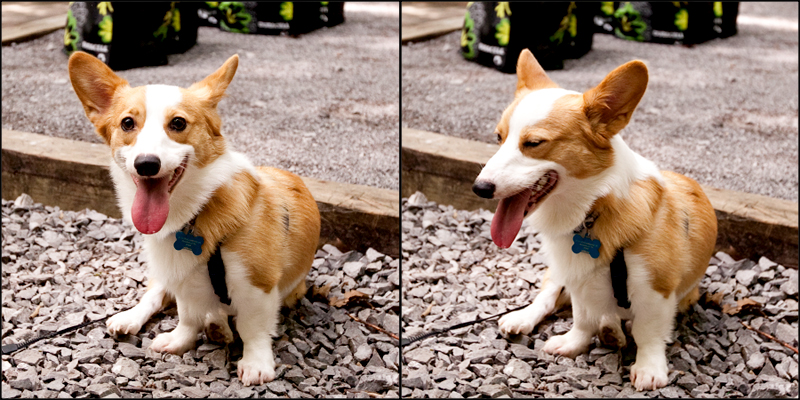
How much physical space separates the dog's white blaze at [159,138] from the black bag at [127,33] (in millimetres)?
647

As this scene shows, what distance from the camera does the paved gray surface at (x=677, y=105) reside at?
2949 mm

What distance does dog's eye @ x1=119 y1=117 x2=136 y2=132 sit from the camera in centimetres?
172

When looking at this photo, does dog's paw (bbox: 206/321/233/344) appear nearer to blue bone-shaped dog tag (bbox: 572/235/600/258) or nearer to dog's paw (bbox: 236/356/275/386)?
dog's paw (bbox: 236/356/275/386)

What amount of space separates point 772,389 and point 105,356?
2.12 metres

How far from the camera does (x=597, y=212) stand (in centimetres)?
190

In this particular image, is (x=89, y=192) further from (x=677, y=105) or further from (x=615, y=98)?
(x=677, y=105)

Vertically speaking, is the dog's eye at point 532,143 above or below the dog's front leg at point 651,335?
above

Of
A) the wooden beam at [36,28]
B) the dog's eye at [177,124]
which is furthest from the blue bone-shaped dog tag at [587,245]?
the wooden beam at [36,28]

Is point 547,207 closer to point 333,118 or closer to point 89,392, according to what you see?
point 333,118

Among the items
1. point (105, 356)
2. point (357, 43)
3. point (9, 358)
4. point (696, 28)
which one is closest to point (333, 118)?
point (357, 43)

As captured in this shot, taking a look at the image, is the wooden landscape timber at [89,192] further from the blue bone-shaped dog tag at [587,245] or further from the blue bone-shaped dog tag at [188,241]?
the blue bone-shaped dog tag at [587,245]

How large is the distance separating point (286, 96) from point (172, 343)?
1157 millimetres

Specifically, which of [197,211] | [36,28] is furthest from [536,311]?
[36,28]

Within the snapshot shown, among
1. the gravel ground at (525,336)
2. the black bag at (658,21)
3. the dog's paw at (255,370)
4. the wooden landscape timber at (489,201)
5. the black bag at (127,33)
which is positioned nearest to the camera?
the dog's paw at (255,370)
